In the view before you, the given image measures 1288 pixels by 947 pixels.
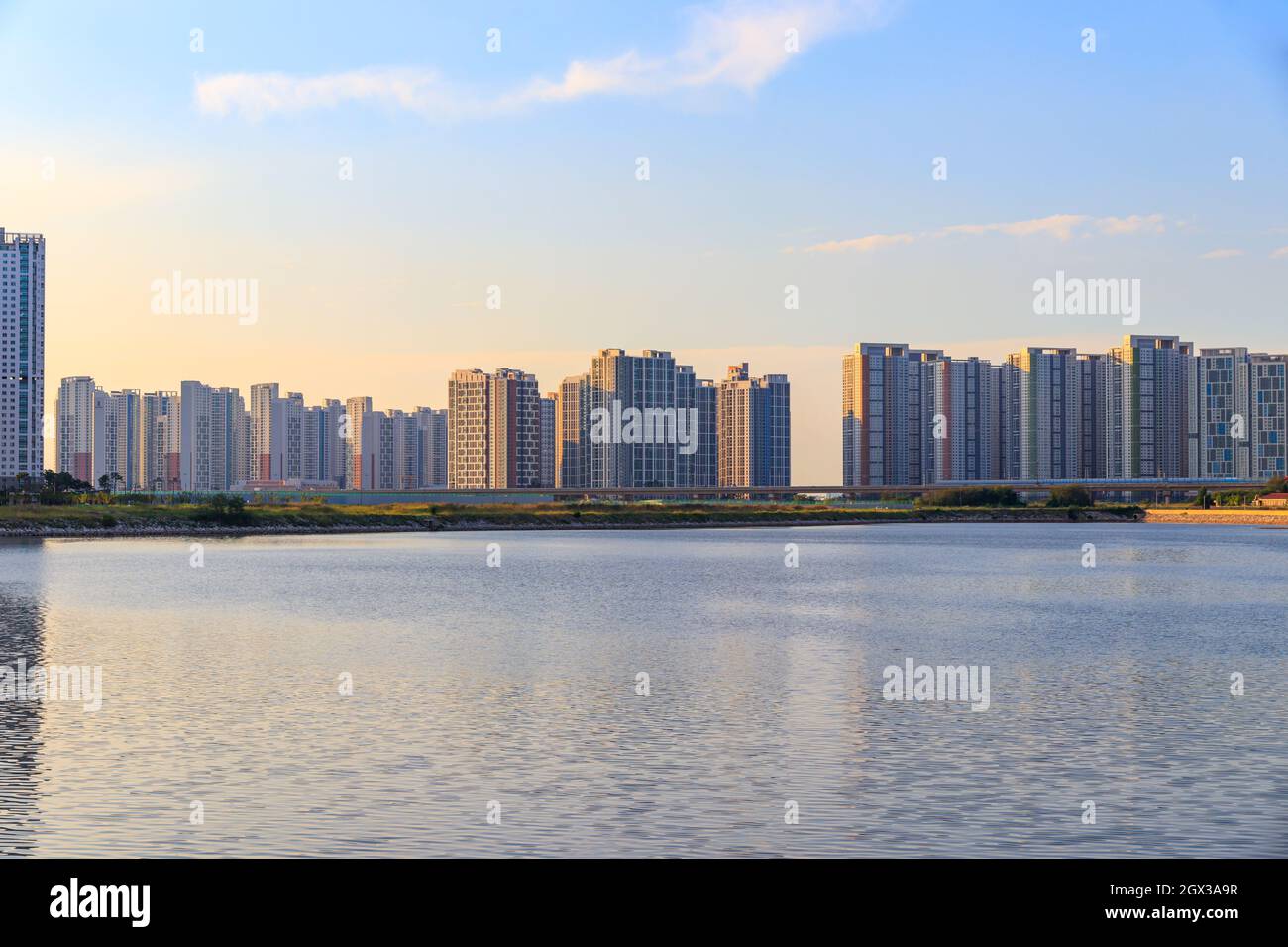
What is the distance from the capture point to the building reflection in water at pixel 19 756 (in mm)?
14003

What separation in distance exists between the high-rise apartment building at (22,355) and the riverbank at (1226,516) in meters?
151

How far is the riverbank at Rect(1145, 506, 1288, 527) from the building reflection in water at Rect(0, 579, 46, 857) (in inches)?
6888

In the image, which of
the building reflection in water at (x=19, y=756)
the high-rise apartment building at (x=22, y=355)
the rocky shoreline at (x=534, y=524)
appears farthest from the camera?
the high-rise apartment building at (x=22, y=355)

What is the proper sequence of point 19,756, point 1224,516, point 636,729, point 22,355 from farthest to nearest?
1. point 1224,516
2. point 22,355
3. point 636,729
4. point 19,756

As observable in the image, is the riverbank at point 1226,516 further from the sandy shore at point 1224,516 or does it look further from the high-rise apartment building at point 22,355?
the high-rise apartment building at point 22,355

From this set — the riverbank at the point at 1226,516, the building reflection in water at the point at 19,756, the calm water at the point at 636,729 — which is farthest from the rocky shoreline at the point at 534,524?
the building reflection in water at the point at 19,756

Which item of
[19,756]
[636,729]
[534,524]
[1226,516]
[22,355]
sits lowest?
[534,524]

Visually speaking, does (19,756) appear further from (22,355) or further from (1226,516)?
(1226,516)

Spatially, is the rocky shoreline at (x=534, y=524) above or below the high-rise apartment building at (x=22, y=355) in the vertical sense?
below

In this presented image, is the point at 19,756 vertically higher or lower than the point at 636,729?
higher

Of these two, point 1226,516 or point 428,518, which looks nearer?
point 428,518

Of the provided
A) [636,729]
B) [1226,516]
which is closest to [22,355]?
[636,729]

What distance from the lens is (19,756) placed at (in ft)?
59.9

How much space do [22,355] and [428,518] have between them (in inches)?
2063
